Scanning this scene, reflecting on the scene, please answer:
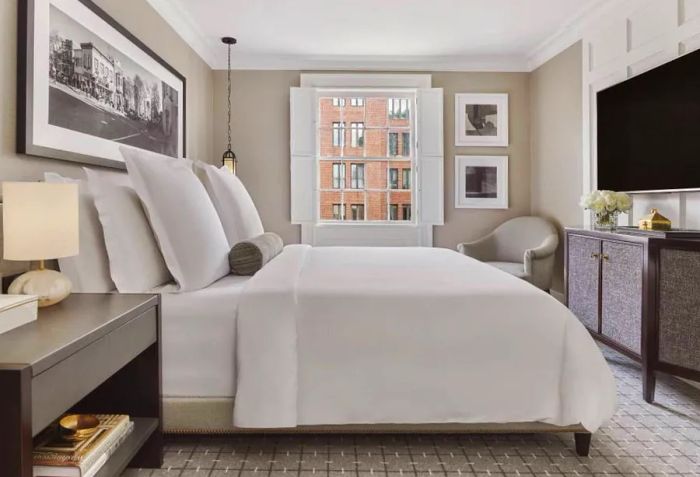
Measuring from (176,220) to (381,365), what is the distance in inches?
40.2

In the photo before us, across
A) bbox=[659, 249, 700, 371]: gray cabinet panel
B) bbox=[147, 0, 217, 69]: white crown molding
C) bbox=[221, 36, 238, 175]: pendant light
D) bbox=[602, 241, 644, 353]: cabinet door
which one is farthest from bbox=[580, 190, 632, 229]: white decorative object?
bbox=[147, 0, 217, 69]: white crown molding

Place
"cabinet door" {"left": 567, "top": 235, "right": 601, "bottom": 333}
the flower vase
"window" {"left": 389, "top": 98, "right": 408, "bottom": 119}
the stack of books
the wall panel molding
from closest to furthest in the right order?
the stack of books
the wall panel molding
"cabinet door" {"left": 567, "top": 235, "right": 601, "bottom": 333}
the flower vase
"window" {"left": 389, "top": 98, "right": 408, "bottom": 119}

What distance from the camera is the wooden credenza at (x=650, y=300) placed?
2.20 m

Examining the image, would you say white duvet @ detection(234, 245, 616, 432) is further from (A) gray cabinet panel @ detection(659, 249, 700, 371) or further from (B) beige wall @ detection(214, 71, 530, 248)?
(B) beige wall @ detection(214, 71, 530, 248)

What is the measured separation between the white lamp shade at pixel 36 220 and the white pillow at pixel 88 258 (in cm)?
37

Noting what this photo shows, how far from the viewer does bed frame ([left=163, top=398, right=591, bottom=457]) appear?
1786 mm

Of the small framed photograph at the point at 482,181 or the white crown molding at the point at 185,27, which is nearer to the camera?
the white crown molding at the point at 185,27

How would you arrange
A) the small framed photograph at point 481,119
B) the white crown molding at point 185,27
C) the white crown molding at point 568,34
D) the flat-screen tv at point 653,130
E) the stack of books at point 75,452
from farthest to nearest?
the small framed photograph at point 481,119 → the white crown molding at point 568,34 → the white crown molding at point 185,27 → the flat-screen tv at point 653,130 → the stack of books at point 75,452

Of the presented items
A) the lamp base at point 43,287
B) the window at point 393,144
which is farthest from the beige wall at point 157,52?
the window at point 393,144

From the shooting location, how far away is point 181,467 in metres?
1.77

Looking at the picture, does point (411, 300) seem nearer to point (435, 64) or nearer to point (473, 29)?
point (473, 29)

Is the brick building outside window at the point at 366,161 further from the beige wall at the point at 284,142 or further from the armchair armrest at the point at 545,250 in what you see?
the armchair armrest at the point at 545,250

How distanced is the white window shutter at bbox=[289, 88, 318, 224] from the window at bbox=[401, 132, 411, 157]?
946 mm

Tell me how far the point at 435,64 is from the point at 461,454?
402 cm
